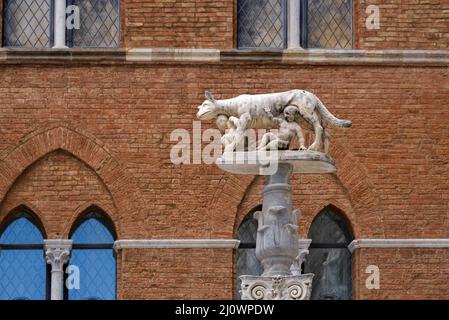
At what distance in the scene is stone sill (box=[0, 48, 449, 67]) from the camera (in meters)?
25.5

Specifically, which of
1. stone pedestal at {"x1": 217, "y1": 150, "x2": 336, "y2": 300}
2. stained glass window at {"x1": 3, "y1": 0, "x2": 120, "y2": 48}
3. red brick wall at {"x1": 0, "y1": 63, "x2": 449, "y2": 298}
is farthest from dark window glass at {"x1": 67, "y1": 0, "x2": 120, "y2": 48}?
stone pedestal at {"x1": 217, "y1": 150, "x2": 336, "y2": 300}

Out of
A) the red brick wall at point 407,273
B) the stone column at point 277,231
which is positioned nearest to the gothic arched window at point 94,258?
the red brick wall at point 407,273

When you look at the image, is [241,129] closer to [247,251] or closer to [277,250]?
[277,250]

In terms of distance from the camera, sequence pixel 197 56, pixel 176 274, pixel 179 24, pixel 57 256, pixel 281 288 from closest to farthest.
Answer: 1. pixel 281 288
2. pixel 176 274
3. pixel 57 256
4. pixel 197 56
5. pixel 179 24

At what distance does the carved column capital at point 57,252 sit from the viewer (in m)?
25.2

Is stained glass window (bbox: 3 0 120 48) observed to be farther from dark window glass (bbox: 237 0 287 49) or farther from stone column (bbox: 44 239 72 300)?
stone column (bbox: 44 239 72 300)

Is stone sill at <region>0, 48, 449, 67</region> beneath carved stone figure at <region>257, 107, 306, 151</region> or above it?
above

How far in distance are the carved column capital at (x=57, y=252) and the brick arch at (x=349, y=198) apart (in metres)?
1.90

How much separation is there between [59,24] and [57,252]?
9.63ft

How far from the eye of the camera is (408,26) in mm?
25812

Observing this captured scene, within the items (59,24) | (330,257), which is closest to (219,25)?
(59,24)

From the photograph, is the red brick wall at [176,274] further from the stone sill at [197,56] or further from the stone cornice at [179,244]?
the stone sill at [197,56]
